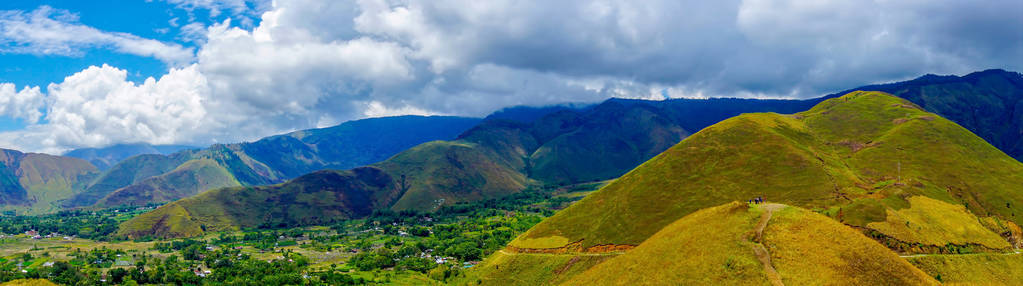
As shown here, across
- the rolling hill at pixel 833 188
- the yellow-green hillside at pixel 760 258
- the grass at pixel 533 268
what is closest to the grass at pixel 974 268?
the rolling hill at pixel 833 188

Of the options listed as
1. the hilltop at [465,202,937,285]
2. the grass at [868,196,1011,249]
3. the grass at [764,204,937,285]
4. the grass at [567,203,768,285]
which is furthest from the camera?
the grass at [868,196,1011,249]

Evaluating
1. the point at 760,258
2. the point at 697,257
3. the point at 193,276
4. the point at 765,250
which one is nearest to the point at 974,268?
the point at 765,250

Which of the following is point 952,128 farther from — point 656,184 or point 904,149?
point 656,184

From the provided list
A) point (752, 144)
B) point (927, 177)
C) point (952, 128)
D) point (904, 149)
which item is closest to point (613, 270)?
point (752, 144)

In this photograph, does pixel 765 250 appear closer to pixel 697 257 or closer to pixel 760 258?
pixel 760 258

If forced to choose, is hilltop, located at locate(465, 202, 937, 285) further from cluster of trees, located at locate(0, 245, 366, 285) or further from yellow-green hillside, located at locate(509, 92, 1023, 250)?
cluster of trees, located at locate(0, 245, 366, 285)

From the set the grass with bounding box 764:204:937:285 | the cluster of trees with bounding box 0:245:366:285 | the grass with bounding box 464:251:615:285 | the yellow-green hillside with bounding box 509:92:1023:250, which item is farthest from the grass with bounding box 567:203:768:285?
the cluster of trees with bounding box 0:245:366:285
